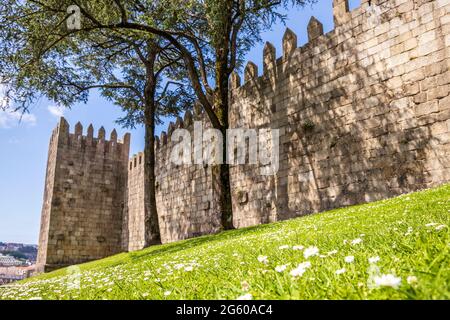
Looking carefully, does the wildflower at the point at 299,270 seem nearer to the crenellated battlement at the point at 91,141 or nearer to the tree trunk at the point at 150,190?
the tree trunk at the point at 150,190

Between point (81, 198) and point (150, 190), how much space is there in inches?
402

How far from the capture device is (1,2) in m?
12.7

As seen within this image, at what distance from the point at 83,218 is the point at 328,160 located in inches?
770

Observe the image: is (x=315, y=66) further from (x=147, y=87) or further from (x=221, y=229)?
(x=147, y=87)

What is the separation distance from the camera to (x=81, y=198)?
1008 inches

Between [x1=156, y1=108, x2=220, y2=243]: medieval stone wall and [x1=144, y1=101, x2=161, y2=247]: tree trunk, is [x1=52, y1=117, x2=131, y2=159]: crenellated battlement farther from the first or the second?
[x1=144, y1=101, x2=161, y2=247]: tree trunk

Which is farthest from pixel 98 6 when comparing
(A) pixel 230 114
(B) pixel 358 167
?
(B) pixel 358 167

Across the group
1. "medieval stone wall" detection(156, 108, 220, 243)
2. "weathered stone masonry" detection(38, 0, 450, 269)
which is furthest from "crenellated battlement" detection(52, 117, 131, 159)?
"weathered stone masonry" detection(38, 0, 450, 269)

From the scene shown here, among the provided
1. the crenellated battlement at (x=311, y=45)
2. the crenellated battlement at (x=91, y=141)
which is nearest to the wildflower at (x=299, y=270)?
the crenellated battlement at (x=311, y=45)

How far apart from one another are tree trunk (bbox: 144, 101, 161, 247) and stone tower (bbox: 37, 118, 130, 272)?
31.5 ft

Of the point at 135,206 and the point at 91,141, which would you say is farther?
the point at 91,141

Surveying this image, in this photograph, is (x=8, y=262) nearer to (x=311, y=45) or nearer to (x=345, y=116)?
(x=311, y=45)

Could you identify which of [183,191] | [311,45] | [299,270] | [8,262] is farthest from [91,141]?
[8,262]

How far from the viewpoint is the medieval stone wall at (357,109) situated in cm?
954
